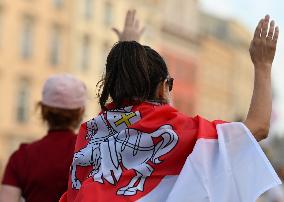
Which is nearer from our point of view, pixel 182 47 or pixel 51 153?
pixel 51 153

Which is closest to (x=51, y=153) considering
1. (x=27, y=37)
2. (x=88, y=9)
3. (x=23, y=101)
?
(x=23, y=101)

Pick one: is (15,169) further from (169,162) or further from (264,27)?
(264,27)

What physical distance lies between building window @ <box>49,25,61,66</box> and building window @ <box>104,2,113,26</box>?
447 cm

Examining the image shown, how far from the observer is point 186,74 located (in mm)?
57031

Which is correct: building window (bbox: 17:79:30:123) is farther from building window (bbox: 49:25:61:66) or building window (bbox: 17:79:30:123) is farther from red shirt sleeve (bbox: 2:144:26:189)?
red shirt sleeve (bbox: 2:144:26:189)

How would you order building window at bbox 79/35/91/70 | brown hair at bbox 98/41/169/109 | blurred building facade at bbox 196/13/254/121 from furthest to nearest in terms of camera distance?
blurred building facade at bbox 196/13/254/121, building window at bbox 79/35/91/70, brown hair at bbox 98/41/169/109

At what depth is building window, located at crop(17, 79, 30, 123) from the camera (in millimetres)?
39469

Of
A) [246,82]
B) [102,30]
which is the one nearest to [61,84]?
[102,30]

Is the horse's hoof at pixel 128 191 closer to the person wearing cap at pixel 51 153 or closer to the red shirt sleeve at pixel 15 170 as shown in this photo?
the person wearing cap at pixel 51 153

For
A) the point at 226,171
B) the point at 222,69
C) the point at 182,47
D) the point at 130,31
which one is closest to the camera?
the point at 226,171

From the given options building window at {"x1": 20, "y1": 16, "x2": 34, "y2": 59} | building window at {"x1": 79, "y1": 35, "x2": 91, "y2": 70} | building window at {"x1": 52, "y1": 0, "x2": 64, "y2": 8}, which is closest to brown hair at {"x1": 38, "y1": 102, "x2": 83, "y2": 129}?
building window at {"x1": 20, "y1": 16, "x2": 34, "y2": 59}

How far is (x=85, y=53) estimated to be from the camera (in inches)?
1747

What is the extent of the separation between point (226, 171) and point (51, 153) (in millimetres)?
1540

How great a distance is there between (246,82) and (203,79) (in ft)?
33.2
